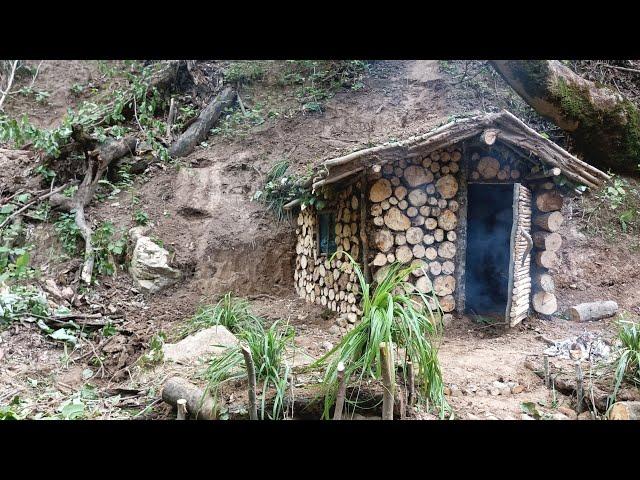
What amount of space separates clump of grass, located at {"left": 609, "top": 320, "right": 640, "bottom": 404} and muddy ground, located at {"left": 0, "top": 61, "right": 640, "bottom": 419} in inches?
13.1

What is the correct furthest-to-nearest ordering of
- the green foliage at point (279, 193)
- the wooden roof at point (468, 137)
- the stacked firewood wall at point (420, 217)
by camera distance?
the green foliage at point (279, 193) < the stacked firewood wall at point (420, 217) < the wooden roof at point (468, 137)

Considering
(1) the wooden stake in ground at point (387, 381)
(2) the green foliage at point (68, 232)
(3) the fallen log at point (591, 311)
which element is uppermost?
(2) the green foliage at point (68, 232)

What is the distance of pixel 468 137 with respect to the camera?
3.81m

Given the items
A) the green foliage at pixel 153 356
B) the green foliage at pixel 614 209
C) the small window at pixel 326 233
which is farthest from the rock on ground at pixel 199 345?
the green foliage at pixel 614 209

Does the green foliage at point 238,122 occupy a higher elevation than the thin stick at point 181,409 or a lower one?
higher

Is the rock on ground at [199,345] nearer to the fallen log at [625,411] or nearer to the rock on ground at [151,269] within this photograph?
the rock on ground at [151,269]

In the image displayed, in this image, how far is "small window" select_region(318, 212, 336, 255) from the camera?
14.9 ft

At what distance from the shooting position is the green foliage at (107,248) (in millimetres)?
4625

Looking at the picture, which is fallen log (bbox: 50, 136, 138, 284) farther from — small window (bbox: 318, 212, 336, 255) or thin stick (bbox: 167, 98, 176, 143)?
small window (bbox: 318, 212, 336, 255)

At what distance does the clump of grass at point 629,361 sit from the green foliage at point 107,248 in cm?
446

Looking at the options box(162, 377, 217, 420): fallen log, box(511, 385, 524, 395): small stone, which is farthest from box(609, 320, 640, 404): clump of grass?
box(162, 377, 217, 420): fallen log

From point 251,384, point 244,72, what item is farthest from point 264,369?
point 244,72

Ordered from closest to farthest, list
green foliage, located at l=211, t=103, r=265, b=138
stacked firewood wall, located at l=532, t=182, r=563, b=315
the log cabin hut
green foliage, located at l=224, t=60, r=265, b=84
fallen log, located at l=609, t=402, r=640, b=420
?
fallen log, located at l=609, t=402, r=640, b=420 → the log cabin hut → stacked firewood wall, located at l=532, t=182, r=563, b=315 → green foliage, located at l=211, t=103, r=265, b=138 → green foliage, located at l=224, t=60, r=265, b=84
